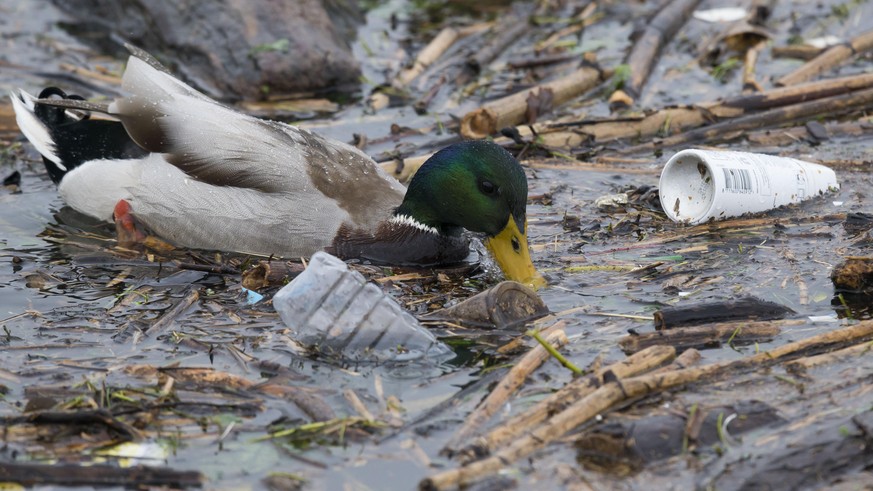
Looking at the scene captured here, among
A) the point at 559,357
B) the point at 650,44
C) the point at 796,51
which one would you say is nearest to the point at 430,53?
the point at 650,44

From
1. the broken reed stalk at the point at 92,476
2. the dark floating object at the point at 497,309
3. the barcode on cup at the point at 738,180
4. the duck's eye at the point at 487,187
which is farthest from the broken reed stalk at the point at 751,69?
the broken reed stalk at the point at 92,476

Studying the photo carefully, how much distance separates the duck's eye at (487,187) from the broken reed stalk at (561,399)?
156cm

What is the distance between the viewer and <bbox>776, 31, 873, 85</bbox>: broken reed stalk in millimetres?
8547

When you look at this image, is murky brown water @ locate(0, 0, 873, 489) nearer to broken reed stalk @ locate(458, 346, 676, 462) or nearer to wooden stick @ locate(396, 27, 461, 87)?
broken reed stalk @ locate(458, 346, 676, 462)

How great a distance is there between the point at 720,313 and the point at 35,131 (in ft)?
14.0

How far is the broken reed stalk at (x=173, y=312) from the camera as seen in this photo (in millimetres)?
4961

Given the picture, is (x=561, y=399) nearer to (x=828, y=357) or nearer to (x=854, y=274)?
(x=828, y=357)

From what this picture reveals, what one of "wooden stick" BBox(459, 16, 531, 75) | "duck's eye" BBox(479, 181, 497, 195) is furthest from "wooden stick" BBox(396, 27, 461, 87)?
"duck's eye" BBox(479, 181, 497, 195)

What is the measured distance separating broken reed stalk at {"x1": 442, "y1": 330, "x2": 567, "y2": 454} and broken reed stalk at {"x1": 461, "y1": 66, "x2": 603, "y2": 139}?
3.18 meters

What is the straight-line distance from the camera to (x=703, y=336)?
461 cm

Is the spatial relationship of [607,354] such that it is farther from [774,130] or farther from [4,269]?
[774,130]

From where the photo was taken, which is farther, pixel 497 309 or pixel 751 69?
pixel 751 69

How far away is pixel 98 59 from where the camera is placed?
961 cm

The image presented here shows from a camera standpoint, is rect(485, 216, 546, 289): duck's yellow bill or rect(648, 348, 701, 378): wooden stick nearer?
rect(648, 348, 701, 378): wooden stick
